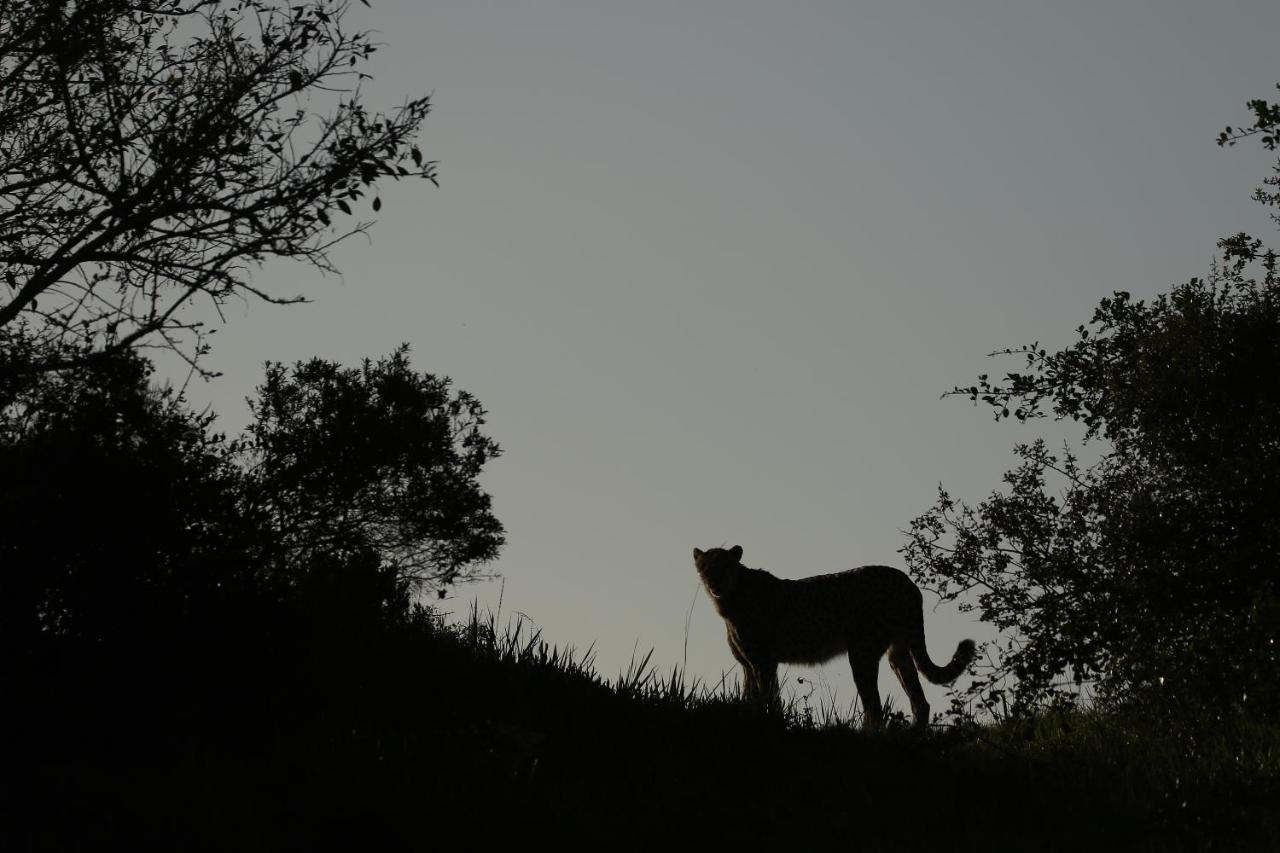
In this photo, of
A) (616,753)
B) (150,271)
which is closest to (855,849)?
(616,753)

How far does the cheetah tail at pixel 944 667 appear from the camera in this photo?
44.9 feet

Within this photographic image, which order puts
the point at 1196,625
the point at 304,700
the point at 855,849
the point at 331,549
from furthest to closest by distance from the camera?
1. the point at 331,549
2. the point at 1196,625
3. the point at 304,700
4. the point at 855,849

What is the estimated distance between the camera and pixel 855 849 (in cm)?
912

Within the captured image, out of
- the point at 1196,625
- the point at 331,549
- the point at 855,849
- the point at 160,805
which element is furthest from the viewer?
the point at 331,549

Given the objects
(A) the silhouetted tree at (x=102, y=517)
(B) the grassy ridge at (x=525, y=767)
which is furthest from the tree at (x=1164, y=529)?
(A) the silhouetted tree at (x=102, y=517)

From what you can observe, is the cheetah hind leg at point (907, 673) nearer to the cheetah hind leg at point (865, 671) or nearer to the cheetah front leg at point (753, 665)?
the cheetah hind leg at point (865, 671)

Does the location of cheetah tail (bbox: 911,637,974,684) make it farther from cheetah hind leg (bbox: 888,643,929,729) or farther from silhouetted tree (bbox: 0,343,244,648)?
silhouetted tree (bbox: 0,343,244,648)

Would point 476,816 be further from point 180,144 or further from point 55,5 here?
point 55,5

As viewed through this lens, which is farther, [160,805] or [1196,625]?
[1196,625]

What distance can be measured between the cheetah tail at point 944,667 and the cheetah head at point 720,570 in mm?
1929

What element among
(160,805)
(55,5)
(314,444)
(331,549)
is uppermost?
(55,5)

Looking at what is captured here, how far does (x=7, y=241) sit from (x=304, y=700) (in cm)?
375

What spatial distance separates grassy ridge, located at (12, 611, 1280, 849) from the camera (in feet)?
27.6

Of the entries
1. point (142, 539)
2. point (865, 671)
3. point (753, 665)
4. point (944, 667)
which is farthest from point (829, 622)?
point (142, 539)
